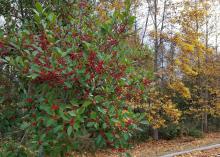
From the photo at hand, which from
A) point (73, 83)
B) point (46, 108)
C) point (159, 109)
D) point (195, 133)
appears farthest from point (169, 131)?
point (46, 108)

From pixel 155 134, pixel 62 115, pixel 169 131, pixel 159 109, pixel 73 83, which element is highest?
pixel 73 83

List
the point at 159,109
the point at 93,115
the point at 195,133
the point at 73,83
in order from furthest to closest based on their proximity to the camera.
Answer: the point at 195,133
the point at 159,109
the point at 73,83
the point at 93,115

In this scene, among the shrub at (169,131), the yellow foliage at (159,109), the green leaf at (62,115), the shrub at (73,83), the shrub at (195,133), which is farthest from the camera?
the shrub at (195,133)

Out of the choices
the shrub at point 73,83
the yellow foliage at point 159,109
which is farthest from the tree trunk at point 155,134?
the shrub at point 73,83

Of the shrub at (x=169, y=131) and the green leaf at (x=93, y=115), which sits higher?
the green leaf at (x=93, y=115)

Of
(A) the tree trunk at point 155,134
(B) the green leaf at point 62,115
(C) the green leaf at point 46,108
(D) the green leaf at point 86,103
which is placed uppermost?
(D) the green leaf at point 86,103

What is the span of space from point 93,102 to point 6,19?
242 centimetres

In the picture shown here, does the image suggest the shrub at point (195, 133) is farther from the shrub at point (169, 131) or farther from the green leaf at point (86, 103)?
the green leaf at point (86, 103)

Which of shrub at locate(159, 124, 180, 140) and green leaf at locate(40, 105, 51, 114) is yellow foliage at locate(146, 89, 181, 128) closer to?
shrub at locate(159, 124, 180, 140)

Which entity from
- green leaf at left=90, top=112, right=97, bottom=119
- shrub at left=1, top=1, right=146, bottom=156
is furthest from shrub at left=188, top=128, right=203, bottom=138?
green leaf at left=90, top=112, right=97, bottom=119

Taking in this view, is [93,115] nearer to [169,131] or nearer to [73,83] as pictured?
[73,83]

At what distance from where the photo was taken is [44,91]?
2916 millimetres

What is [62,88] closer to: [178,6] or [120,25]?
[120,25]

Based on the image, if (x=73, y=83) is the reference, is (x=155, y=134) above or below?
below
